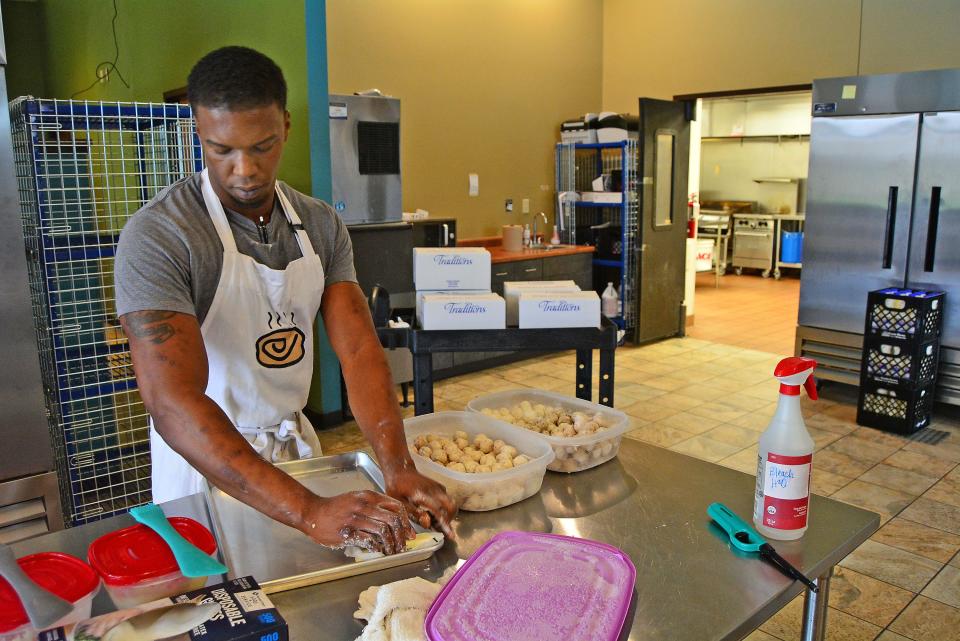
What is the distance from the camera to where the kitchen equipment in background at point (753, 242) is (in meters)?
10.8

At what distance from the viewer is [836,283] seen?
5.17 meters

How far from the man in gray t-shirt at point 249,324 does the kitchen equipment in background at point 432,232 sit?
3616 mm

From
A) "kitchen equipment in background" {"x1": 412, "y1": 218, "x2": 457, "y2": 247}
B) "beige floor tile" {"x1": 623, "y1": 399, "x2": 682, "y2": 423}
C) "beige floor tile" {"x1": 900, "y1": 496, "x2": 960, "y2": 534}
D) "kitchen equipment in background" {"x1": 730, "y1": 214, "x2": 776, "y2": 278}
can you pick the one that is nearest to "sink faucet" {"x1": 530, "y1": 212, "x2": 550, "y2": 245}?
"kitchen equipment in background" {"x1": 412, "y1": 218, "x2": 457, "y2": 247}

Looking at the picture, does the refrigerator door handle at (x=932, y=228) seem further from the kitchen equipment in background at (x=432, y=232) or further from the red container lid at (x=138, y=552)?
the red container lid at (x=138, y=552)

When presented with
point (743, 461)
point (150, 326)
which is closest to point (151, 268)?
point (150, 326)

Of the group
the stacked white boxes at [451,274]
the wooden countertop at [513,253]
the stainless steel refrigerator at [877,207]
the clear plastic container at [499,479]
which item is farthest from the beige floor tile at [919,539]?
the wooden countertop at [513,253]

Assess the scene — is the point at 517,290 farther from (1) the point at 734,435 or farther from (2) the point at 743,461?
(1) the point at 734,435

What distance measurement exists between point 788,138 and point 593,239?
594 cm

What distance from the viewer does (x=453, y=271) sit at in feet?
8.02

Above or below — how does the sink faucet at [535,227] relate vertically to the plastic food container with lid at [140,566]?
above

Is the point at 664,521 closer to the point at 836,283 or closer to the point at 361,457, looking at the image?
the point at 361,457

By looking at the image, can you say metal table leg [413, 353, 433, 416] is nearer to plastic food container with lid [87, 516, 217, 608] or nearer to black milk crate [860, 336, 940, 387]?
plastic food container with lid [87, 516, 217, 608]

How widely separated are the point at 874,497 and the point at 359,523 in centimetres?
321

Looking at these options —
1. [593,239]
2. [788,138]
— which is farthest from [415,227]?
[788,138]
